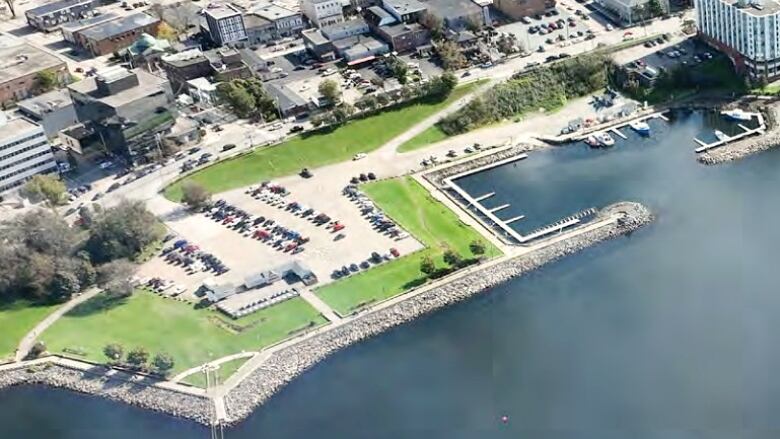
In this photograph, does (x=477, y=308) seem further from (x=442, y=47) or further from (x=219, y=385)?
(x=442, y=47)

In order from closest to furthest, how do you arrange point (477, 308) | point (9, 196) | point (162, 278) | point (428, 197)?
→ point (477, 308) < point (162, 278) < point (428, 197) < point (9, 196)

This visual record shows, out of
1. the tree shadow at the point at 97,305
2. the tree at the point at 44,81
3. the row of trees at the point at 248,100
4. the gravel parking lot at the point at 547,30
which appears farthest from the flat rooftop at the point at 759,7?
the tree at the point at 44,81

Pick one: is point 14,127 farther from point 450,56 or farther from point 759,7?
point 759,7

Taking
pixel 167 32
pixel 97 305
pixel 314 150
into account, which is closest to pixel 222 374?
pixel 97 305

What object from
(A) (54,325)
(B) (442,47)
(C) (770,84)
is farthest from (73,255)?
(C) (770,84)

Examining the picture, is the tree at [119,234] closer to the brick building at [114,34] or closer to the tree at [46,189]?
the tree at [46,189]

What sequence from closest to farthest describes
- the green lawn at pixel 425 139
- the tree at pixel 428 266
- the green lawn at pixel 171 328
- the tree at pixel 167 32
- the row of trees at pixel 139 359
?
the row of trees at pixel 139 359
the green lawn at pixel 171 328
the tree at pixel 428 266
the green lawn at pixel 425 139
the tree at pixel 167 32

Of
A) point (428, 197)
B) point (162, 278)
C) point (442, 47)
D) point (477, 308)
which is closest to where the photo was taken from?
point (477, 308)

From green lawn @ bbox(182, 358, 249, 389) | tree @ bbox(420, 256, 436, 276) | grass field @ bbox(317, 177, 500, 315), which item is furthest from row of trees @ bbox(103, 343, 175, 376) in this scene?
tree @ bbox(420, 256, 436, 276)
